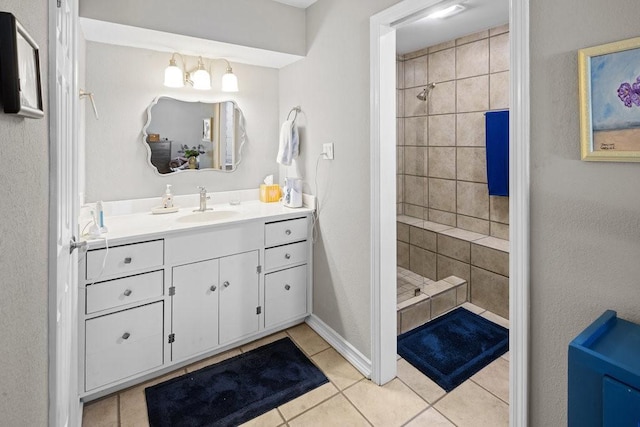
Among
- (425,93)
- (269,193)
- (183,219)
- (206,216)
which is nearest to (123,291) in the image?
(183,219)

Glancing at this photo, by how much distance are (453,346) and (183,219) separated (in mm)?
2019

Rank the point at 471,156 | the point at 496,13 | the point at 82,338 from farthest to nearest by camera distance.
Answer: the point at 471,156, the point at 496,13, the point at 82,338

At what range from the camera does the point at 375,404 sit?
6.15 ft

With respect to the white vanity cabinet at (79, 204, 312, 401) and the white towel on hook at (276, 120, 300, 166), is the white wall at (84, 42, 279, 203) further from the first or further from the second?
the white vanity cabinet at (79, 204, 312, 401)

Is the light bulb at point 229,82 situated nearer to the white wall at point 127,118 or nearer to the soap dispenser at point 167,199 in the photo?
the white wall at point 127,118

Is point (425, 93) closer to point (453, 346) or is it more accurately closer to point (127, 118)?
point (453, 346)

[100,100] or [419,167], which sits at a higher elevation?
[100,100]

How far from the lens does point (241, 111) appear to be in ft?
9.11

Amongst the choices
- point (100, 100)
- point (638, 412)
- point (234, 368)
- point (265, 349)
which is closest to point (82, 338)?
point (234, 368)

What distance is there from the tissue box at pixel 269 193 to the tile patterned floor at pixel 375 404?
128 centimetres

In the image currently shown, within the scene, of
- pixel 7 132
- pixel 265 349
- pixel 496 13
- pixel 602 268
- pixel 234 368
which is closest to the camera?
pixel 7 132

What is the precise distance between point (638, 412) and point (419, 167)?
302 cm

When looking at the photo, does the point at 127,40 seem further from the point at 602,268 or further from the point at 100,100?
the point at 602,268

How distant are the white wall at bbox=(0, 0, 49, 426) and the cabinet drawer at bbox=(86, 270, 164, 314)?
1002 millimetres
